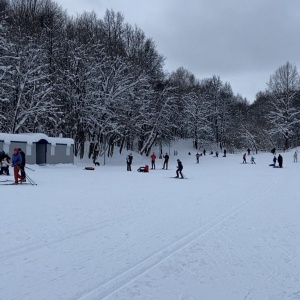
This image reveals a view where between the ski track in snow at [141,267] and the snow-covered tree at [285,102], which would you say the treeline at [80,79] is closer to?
the snow-covered tree at [285,102]

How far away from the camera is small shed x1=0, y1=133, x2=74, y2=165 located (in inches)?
1243

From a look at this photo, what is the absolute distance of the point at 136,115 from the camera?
49.1 meters

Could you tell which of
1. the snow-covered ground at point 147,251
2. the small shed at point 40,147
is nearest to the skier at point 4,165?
the small shed at point 40,147

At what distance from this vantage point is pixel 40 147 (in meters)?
35.1

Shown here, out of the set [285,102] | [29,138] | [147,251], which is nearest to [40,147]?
[29,138]

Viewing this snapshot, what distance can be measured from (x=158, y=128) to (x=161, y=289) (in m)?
49.2

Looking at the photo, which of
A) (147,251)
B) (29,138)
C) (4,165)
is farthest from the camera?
(29,138)

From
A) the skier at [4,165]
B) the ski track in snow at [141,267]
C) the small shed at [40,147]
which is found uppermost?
the small shed at [40,147]

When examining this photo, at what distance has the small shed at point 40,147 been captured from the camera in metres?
31.6

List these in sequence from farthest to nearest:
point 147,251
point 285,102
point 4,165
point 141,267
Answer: point 285,102, point 4,165, point 147,251, point 141,267

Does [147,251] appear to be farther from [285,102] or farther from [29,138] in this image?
[285,102]

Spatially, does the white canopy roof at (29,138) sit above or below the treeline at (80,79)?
below

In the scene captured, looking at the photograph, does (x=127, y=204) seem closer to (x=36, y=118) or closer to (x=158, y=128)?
(x=36, y=118)

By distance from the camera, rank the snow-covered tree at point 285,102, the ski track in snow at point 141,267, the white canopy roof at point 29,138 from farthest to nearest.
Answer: the snow-covered tree at point 285,102
the white canopy roof at point 29,138
the ski track in snow at point 141,267
